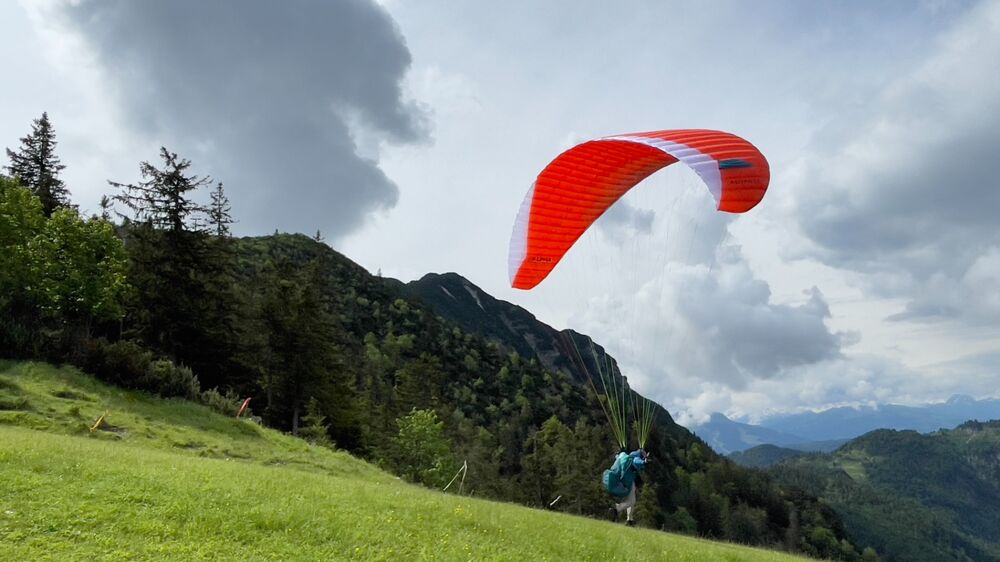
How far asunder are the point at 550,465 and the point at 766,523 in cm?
8640

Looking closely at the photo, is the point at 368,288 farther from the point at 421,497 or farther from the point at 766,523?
the point at 421,497

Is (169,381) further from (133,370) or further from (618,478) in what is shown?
(618,478)

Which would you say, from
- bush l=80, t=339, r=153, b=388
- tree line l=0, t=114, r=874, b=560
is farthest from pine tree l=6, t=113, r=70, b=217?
bush l=80, t=339, r=153, b=388

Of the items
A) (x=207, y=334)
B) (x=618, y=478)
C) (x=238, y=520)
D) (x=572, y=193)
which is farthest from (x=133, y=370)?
(x=618, y=478)

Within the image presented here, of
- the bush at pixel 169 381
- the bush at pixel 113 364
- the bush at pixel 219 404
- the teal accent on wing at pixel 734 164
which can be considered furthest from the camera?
the bush at pixel 219 404

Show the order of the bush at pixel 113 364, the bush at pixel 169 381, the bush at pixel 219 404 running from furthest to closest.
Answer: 1. the bush at pixel 219 404
2. the bush at pixel 169 381
3. the bush at pixel 113 364

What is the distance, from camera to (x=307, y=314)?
3672 centimetres

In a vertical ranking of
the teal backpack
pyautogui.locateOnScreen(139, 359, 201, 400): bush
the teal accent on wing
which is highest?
the teal accent on wing

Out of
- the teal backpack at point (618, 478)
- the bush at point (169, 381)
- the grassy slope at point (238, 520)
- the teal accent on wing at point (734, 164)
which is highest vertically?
the teal accent on wing at point (734, 164)

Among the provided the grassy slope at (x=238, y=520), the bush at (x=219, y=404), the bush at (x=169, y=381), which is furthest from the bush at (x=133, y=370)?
the grassy slope at (x=238, y=520)

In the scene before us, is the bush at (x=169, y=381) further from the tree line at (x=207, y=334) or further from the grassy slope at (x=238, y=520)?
the grassy slope at (x=238, y=520)

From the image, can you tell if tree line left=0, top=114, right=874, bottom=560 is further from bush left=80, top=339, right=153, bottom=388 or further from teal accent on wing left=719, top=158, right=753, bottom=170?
teal accent on wing left=719, top=158, right=753, bottom=170

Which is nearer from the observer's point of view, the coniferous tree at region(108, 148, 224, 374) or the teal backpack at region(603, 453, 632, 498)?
the teal backpack at region(603, 453, 632, 498)

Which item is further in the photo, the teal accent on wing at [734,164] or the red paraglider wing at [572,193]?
the red paraglider wing at [572,193]
